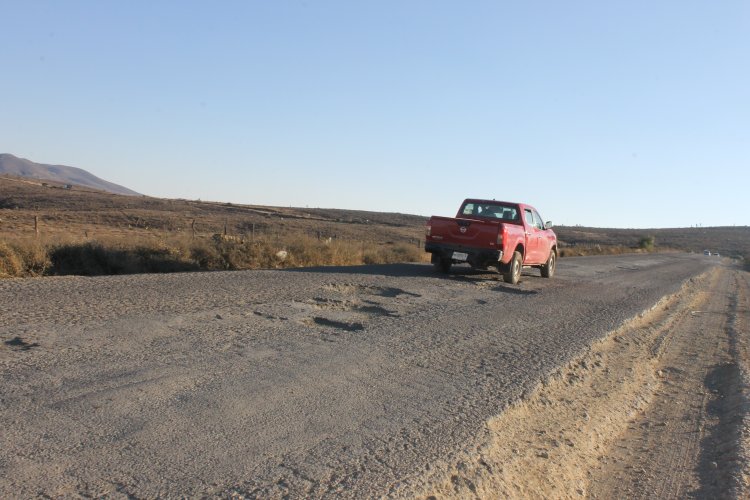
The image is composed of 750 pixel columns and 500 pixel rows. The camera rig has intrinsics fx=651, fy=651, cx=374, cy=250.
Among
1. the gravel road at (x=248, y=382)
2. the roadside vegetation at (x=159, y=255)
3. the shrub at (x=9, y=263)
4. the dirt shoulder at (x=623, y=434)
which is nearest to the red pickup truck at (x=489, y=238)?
the gravel road at (x=248, y=382)

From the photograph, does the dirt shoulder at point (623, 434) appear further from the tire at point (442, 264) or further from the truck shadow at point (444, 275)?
the tire at point (442, 264)

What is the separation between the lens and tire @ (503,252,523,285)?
1481cm

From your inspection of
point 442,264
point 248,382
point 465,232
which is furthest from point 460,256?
point 248,382

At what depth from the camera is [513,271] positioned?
14906 millimetres

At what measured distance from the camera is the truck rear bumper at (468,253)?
14.2 m

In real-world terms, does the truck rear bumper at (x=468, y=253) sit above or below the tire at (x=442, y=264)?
above

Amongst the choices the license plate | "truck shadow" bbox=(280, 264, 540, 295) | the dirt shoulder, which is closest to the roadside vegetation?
"truck shadow" bbox=(280, 264, 540, 295)

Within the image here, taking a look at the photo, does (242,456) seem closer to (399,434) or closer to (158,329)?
(399,434)

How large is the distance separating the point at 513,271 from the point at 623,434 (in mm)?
9251

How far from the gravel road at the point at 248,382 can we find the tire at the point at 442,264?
4.64m

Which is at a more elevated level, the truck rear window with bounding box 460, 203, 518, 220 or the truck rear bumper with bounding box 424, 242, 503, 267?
the truck rear window with bounding box 460, 203, 518, 220

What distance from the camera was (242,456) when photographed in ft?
12.8

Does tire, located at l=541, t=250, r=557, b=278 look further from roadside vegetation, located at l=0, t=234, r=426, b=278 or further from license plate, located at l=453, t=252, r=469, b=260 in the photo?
roadside vegetation, located at l=0, t=234, r=426, b=278

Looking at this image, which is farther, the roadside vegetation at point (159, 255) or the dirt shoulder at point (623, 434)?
the roadside vegetation at point (159, 255)
